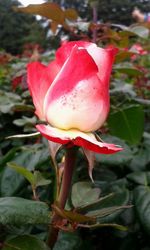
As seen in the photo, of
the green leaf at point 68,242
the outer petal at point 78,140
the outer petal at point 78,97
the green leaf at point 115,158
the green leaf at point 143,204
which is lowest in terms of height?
the green leaf at point 143,204

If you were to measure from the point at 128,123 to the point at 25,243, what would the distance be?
381 millimetres

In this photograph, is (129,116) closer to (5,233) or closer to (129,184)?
(129,184)

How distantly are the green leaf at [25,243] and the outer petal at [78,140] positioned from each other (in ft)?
0.50

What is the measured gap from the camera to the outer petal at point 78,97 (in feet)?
1.58

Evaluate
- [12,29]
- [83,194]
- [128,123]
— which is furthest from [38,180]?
[12,29]

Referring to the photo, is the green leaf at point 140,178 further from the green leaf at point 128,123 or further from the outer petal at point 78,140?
the outer petal at point 78,140

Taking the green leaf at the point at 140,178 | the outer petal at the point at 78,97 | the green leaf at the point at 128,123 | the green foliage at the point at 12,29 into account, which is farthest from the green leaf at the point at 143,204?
the green foliage at the point at 12,29

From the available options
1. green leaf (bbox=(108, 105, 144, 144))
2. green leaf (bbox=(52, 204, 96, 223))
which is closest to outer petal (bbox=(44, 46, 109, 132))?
green leaf (bbox=(52, 204, 96, 223))

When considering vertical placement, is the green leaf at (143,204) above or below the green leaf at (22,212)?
below

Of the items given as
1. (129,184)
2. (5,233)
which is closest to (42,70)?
(5,233)

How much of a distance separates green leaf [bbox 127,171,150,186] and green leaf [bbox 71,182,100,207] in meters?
0.14

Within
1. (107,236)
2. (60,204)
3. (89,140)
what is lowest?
(107,236)

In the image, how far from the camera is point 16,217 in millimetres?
501

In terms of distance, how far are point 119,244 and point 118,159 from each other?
6.7 inches
